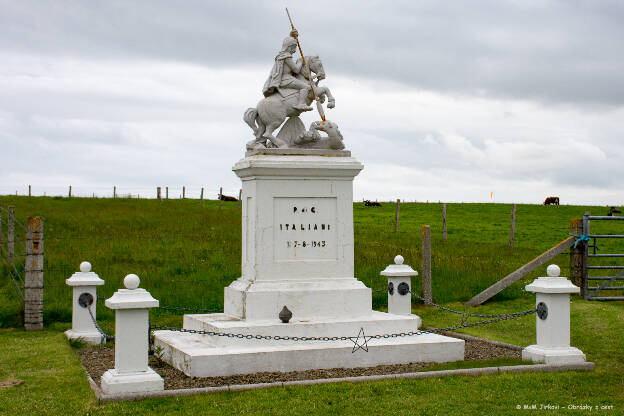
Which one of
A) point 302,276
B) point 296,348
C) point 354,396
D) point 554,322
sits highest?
point 302,276

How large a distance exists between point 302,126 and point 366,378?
4411mm

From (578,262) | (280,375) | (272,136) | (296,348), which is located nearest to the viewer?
(280,375)

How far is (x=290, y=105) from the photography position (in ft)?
37.6

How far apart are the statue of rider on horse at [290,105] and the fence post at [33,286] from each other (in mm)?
4231

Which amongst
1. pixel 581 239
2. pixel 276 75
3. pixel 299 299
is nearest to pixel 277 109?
pixel 276 75

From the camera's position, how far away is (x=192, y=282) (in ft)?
52.4

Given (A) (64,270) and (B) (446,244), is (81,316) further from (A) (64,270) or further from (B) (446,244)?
(B) (446,244)

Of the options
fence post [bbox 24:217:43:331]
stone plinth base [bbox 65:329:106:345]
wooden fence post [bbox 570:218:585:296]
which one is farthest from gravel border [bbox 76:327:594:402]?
wooden fence post [bbox 570:218:585:296]

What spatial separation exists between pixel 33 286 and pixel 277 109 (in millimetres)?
5039

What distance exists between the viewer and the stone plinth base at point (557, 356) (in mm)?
9234

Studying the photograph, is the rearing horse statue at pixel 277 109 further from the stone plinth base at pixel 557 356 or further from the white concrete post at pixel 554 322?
the stone plinth base at pixel 557 356

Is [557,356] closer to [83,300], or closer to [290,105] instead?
[290,105]

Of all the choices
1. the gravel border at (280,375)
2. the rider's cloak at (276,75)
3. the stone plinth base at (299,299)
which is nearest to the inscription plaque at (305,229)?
the stone plinth base at (299,299)

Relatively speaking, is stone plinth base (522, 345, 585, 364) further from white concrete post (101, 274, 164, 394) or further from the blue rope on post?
the blue rope on post
